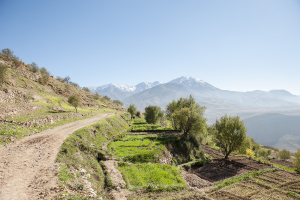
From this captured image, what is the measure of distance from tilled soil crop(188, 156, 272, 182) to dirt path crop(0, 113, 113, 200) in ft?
102

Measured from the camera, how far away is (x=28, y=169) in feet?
46.4

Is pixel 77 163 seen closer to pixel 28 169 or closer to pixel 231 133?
pixel 28 169

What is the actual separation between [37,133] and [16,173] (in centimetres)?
1486

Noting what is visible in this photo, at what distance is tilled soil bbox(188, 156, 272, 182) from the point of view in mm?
31663

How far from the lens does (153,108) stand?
83438mm

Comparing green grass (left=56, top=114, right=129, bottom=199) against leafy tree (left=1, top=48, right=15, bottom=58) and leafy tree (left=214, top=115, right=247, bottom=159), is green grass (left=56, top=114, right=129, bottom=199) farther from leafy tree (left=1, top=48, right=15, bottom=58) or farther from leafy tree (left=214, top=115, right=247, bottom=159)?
leafy tree (left=1, top=48, right=15, bottom=58)

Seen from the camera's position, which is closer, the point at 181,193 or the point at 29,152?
the point at 29,152

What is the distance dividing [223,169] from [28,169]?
40911 millimetres

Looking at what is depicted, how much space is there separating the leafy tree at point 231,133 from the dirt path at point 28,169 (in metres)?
43.9

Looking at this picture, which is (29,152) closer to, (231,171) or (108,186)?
(108,186)

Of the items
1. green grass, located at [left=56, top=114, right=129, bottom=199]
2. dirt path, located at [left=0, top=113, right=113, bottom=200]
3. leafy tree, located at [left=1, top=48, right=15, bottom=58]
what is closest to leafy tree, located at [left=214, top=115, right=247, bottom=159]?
green grass, located at [left=56, top=114, right=129, bottom=199]

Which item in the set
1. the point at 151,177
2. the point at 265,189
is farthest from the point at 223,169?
the point at 151,177

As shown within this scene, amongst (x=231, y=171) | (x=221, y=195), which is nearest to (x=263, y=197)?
(x=221, y=195)

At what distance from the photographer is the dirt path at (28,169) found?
10962mm
